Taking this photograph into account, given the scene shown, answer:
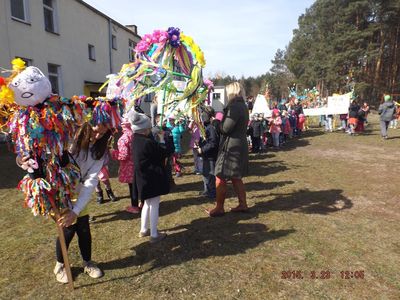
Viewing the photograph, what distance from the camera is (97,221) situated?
4.75 m

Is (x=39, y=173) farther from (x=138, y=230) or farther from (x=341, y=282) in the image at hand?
(x=341, y=282)

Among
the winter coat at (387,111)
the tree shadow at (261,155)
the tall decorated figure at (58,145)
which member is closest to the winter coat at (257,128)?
the tree shadow at (261,155)

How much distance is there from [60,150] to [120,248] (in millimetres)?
1593

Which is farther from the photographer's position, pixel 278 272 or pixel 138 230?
pixel 138 230

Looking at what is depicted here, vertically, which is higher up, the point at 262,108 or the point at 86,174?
the point at 262,108

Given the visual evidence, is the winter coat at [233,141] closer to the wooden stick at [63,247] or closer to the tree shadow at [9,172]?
the wooden stick at [63,247]

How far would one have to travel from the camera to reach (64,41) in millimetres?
15172

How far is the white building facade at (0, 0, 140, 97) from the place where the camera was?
12037 mm

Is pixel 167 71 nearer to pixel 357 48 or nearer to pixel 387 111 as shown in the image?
pixel 387 111

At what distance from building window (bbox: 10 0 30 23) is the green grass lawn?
881 centimetres

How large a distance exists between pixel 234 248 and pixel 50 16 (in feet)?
48.9

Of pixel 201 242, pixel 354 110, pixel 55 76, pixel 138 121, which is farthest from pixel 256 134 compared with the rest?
pixel 55 76

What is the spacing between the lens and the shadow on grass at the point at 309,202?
16.8 ft

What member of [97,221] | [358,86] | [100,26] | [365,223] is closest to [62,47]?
[100,26]
